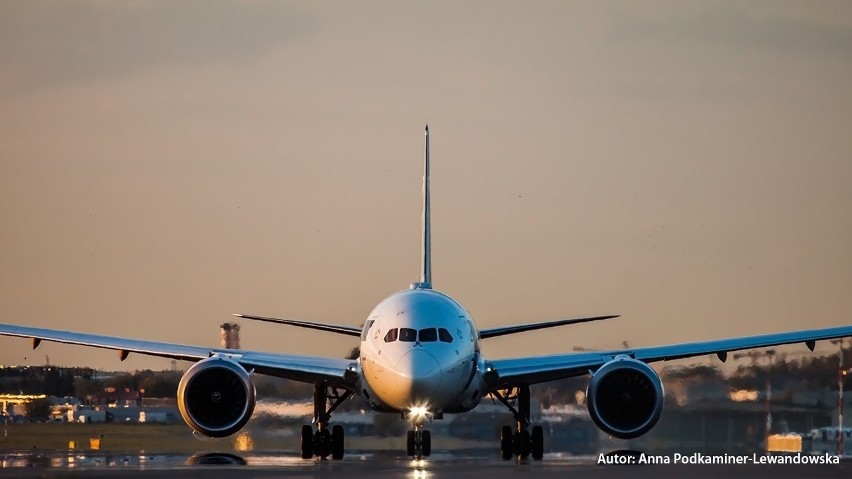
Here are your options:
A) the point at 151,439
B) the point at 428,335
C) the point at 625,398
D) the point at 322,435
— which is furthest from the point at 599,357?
the point at 151,439

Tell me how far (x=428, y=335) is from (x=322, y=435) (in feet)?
16.1

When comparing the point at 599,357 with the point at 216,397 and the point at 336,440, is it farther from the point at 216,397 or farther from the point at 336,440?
the point at 216,397

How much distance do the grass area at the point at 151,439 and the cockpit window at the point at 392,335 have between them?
9344 mm

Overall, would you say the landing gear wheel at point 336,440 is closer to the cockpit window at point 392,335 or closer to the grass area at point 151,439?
the cockpit window at point 392,335

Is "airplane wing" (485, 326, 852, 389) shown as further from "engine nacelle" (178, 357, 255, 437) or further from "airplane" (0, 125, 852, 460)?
"engine nacelle" (178, 357, 255, 437)

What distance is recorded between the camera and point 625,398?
33.3 metres

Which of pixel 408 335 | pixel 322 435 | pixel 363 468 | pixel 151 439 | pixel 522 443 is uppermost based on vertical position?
pixel 408 335

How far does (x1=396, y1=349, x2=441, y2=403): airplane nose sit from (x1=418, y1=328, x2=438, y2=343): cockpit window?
0.40 m

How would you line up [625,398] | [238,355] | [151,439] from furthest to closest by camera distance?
[151,439] < [238,355] < [625,398]

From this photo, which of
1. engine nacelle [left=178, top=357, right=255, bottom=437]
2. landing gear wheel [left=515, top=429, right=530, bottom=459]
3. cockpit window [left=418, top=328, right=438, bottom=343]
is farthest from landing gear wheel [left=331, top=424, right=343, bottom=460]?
cockpit window [left=418, top=328, right=438, bottom=343]

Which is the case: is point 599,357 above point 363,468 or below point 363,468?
above

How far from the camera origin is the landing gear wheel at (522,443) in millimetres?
35281

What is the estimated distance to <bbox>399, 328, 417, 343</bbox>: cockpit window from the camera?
3106 cm

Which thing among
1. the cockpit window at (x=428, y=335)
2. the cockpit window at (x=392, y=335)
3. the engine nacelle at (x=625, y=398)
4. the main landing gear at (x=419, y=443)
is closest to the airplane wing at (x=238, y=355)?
the main landing gear at (x=419, y=443)
